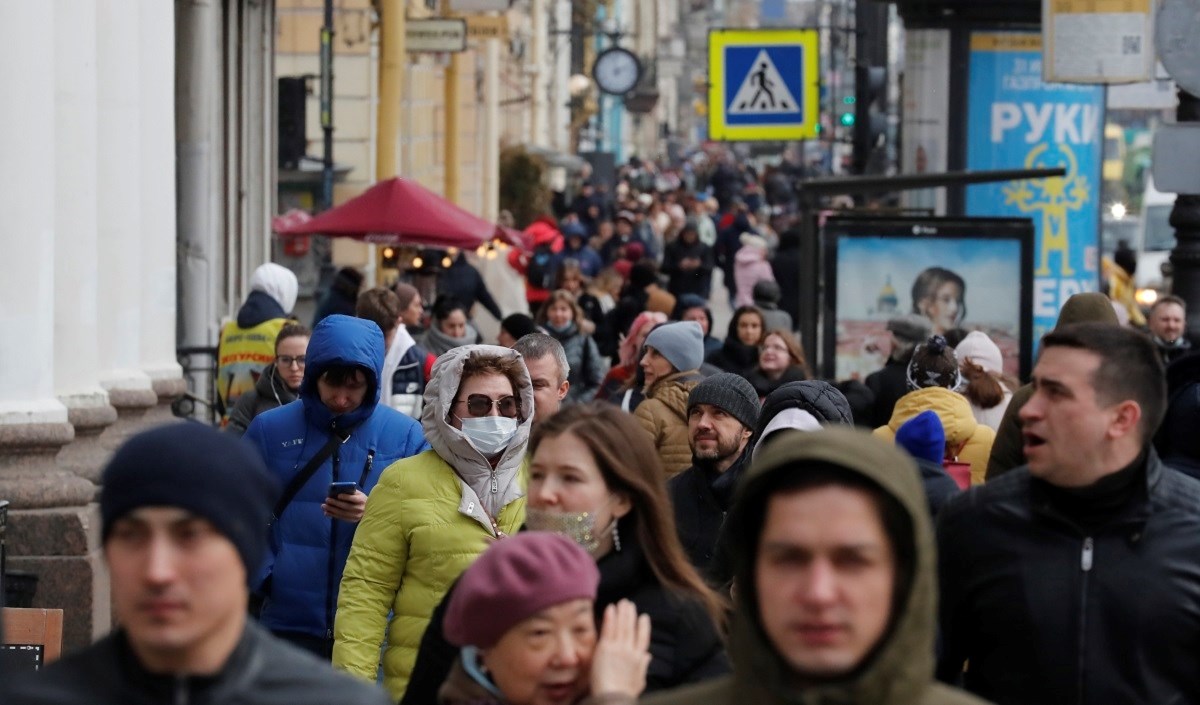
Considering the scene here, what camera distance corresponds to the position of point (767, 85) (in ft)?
78.3

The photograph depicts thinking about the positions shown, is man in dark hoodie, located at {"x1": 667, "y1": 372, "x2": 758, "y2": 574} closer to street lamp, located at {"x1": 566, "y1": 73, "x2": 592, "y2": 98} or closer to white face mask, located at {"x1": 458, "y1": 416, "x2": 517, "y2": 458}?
white face mask, located at {"x1": 458, "y1": 416, "x2": 517, "y2": 458}

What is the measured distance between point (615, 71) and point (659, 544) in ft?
139

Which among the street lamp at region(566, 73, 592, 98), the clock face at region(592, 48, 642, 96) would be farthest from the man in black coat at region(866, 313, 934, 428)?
the street lamp at region(566, 73, 592, 98)

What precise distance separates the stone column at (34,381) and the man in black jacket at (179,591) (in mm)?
7578

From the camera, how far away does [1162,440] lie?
7770 mm

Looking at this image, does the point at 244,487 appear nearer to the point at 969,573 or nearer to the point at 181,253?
the point at 969,573

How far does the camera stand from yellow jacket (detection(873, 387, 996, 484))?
30.2ft

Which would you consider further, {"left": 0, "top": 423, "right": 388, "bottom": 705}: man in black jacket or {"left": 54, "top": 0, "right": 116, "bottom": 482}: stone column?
{"left": 54, "top": 0, "right": 116, "bottom": 482}: stone column

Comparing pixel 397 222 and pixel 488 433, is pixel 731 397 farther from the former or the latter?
pixel 397 222

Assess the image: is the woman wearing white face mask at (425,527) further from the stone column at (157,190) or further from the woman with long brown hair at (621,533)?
the stone column at (157,190)

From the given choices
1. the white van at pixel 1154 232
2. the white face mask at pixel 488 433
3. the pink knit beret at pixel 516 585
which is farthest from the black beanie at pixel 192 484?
the white van at pixel 1154 232

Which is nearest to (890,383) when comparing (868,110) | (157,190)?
(157,190)

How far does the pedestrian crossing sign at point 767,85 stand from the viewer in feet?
77.9

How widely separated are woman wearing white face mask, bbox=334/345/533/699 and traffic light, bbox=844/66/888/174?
15.1 metres
